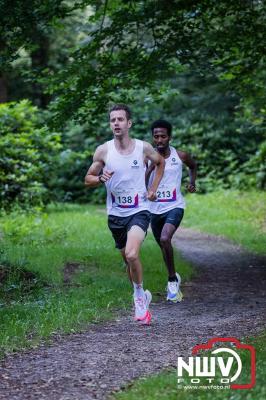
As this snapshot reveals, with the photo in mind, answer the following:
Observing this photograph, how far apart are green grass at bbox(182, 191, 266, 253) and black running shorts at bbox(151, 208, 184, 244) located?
486 centimetres

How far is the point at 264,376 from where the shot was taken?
17.1 ft

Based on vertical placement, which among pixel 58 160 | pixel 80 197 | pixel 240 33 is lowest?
pixel 80 197

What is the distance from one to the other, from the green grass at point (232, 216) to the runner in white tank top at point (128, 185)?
672cm

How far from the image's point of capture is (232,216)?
19609 mm

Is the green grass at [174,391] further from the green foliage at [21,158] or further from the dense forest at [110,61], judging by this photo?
the green foliage at [21,158]

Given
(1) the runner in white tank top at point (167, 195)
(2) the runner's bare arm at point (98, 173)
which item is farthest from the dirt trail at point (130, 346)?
(2) the runner's bare arm at point (98, 173)

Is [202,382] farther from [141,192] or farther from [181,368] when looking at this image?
[141,192]

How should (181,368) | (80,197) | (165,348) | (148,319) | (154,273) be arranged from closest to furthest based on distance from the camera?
1. (181,368)
2. (165,348)
3. (148,319)
4. (154,273)
5. (80,197)

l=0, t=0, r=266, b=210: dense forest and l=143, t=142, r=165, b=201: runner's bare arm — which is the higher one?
l=0, t=0, r=266, b=210: dense forest

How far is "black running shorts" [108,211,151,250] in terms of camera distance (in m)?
7.91

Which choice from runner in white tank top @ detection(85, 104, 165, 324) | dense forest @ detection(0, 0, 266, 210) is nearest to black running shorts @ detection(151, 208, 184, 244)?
runner in white tank top @ detection(85, 104, 165, 324)

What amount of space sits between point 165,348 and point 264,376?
1546 mm

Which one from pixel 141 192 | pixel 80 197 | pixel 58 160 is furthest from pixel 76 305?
pixel 80 197

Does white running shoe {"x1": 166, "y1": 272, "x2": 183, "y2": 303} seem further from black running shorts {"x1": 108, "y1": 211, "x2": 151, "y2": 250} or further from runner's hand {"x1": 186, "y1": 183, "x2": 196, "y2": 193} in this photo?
runner's hand {"x1": 186, "y1": 183, "x2": 196, "y2": 193}
